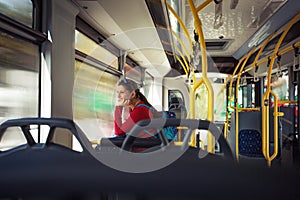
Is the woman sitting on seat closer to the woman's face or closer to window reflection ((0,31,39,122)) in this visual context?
the woman's face

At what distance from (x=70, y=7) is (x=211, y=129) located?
7.55 feet

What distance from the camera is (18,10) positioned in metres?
2.12

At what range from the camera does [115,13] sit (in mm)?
3102

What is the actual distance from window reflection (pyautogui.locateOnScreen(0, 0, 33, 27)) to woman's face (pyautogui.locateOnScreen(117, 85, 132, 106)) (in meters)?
0.84

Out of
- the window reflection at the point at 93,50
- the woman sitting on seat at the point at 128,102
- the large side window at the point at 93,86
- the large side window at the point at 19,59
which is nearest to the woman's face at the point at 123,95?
the woman sitting on seat at the point at 128,102

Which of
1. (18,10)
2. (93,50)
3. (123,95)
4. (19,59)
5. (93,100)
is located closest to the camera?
(18,10)

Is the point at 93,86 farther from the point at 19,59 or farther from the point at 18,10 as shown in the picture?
the point at 18,10

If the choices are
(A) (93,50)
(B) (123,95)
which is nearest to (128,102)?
(B) (123,95)

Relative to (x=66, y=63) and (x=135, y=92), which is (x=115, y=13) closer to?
(x=66, y=63)

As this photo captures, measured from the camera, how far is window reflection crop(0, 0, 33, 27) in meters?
1.95

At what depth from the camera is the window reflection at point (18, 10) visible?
1946 mm

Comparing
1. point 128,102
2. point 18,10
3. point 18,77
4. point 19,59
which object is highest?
point 18,10

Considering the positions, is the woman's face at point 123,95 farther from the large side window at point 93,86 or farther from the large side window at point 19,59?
the large side window at point 93,86

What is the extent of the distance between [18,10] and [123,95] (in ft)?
3.15
